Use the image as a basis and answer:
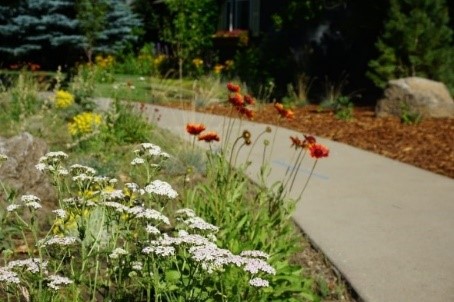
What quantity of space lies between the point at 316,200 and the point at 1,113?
5.14 metres

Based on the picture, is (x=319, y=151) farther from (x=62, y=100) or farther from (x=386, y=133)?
(x=386, y=133)

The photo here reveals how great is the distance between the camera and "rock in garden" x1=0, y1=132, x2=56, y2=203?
5.09m

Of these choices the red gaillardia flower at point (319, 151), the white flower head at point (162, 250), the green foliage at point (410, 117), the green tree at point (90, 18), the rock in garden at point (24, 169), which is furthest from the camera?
the green tree at point (90, 18)

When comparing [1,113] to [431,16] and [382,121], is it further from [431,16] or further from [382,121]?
[431,16]

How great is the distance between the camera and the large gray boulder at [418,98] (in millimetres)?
10891

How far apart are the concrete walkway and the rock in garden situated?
2.04 m

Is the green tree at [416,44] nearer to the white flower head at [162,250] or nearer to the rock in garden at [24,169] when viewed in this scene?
the rock in garden at [24,169]

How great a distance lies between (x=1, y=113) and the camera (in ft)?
30.2

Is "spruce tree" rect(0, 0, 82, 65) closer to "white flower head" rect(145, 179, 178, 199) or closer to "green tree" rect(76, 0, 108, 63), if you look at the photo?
"green tree" rect(76, 0, 108, 63)

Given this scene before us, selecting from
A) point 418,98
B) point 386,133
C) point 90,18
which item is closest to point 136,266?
point 386,133

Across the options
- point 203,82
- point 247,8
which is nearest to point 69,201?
point 203,82

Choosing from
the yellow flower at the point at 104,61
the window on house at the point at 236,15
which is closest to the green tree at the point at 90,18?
the yellow flower at the point at 104,61

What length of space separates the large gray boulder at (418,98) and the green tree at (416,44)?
97 cm

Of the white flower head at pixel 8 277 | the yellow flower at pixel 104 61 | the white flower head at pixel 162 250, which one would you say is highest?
the white flower head at pixel 162 250
